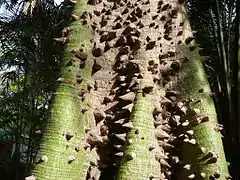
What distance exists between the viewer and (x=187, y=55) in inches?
116

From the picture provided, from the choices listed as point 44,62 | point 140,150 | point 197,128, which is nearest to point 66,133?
point 140,150

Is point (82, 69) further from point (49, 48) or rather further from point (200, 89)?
point (49, 48)

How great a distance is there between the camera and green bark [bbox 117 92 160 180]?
2412 mm

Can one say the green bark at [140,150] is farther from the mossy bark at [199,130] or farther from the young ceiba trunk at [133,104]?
the mossy bark at [199,130]

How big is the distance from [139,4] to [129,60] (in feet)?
1.76

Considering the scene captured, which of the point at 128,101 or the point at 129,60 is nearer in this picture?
the point at 128,101

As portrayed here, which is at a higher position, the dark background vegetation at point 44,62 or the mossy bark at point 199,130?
the dark background vegetation at point 44,62

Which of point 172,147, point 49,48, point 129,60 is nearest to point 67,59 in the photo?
point 129,60

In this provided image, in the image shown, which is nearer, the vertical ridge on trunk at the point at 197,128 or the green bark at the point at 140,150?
the green bark at the point at 140,150

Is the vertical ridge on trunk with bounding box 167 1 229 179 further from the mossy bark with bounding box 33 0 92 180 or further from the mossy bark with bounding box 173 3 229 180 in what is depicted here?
the mossy bark with bounding box 33 0 92 180

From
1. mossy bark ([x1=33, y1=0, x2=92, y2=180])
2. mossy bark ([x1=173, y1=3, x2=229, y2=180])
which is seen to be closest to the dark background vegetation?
mossy bark ([x1=173, y1=3, x2=229, y2=180])

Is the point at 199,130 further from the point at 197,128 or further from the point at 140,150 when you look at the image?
the point at 140,150

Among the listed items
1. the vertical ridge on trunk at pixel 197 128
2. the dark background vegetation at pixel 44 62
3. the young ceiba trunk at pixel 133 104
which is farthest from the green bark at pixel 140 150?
the dark background vegetation at pixel 44 62

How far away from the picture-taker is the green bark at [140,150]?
2412mm
